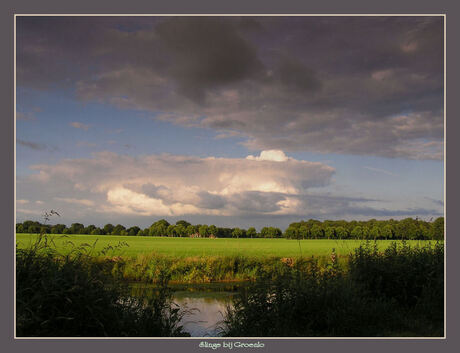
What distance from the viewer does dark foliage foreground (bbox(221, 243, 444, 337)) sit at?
25.0 ft

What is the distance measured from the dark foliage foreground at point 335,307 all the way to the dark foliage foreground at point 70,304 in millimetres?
1878

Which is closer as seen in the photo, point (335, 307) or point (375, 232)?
point (335, 307)

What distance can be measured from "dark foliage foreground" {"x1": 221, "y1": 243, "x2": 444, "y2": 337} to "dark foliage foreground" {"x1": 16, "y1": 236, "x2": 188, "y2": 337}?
188 cm

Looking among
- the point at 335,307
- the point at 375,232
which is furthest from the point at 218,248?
the point at 335,307

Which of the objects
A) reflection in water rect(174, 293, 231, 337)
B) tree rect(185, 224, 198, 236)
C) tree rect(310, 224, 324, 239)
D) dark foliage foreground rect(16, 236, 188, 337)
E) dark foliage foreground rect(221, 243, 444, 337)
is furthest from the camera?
tree rect(185, 224, 198, 236)

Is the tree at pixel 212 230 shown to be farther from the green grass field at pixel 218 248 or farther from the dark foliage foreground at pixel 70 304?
the dark foliage foreground at pixel 70 304

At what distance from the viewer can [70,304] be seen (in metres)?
6.71

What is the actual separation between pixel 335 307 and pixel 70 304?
5208 millimetres

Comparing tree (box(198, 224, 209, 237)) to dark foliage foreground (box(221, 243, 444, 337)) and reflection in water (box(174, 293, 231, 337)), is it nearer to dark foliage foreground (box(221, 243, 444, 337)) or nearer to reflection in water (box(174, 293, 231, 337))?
reflection in water (box(174, 293, 231, 337))

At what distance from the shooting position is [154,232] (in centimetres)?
5984

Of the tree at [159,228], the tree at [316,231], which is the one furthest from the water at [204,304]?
the tree at [159,228]

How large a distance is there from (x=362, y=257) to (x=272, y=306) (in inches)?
141

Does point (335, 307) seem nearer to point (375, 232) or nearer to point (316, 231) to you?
point (375, 232)

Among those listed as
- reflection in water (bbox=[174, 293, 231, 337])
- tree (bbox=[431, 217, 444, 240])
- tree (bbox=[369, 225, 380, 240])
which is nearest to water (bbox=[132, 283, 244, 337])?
reflection in water (bbox=[174, 293, 231, 337])
